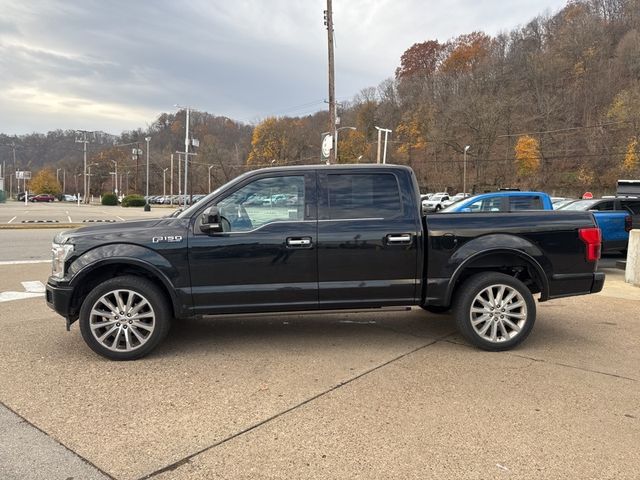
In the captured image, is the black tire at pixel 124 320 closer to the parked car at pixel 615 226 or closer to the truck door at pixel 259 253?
the truck door at pixel 259 253

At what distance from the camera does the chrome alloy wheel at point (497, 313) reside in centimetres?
508

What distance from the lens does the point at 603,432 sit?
3.40 m

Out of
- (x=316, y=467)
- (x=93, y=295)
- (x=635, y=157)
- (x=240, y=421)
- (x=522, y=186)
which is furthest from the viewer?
(x=522, y=186)

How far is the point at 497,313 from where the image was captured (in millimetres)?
5086

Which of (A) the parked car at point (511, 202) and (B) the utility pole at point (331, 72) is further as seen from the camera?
(B) the utility pole at point (331, 72)

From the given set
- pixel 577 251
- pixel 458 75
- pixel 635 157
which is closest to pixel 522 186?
pixel 635 157

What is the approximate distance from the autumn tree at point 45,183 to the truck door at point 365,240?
118 metres

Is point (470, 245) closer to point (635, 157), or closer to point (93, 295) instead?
point (93, 295)

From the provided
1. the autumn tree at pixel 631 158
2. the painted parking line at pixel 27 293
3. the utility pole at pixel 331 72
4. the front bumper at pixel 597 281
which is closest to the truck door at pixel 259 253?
the front bumper at pixel 597 281

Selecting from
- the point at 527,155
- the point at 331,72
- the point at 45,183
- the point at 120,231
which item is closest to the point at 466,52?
the point at 527,155

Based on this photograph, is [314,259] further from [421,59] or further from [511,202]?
[421,59]

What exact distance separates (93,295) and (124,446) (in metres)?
1.92

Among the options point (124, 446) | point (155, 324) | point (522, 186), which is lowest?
point (124, 446)

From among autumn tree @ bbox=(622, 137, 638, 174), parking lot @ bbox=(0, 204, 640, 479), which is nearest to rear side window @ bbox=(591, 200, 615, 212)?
parking lot @ bbox=(0, 204, 640, 479)
